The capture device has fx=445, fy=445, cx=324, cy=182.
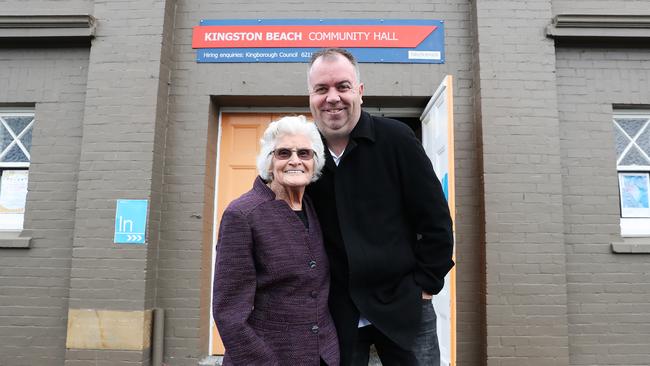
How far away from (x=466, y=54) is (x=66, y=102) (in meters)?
4.05

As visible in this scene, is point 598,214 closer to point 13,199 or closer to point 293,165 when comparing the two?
point 293,165

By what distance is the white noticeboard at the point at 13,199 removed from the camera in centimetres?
448

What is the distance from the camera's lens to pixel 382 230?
6.35 feet

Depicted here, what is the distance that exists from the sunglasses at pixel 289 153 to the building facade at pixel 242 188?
2.64 meters

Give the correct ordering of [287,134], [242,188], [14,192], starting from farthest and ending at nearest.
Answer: [242,188], [14,192], [287,134]

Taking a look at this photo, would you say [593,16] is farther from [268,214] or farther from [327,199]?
[268,214]

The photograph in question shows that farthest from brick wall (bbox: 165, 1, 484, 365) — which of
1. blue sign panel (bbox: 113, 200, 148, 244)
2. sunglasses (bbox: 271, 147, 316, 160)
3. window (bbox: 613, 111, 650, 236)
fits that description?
sunglasses (bbox: 271, 147, 316, 160)

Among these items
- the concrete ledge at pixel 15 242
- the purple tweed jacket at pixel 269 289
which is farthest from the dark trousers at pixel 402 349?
the concrete ledge at pixel 15 242

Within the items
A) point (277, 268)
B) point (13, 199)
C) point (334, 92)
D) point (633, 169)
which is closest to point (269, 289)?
point (277, 268)

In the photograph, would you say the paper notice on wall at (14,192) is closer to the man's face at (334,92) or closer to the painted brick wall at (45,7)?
the painted brick wall at (45,7)

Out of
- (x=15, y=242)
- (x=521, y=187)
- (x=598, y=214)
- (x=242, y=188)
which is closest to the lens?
(x=521, y=187)

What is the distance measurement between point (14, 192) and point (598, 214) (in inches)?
225

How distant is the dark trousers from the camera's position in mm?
1956

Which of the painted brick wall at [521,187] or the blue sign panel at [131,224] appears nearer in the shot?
the painted brick wall at [521,187]
